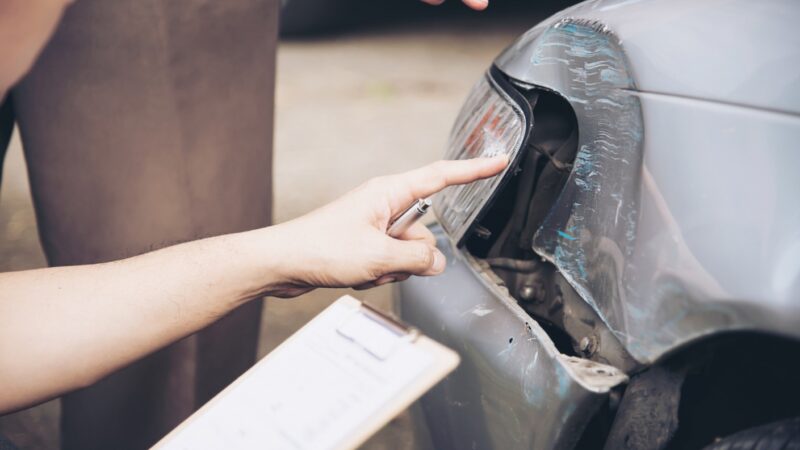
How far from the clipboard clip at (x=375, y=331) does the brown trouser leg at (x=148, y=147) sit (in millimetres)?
752

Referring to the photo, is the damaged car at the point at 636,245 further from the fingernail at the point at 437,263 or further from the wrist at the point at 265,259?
the wrist at the point at 265,259

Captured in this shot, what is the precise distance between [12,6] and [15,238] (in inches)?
101

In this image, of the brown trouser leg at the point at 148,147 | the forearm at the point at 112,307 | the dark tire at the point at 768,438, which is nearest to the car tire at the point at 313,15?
the brown trouser leg at the point at 148,147

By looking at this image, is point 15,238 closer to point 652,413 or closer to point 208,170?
point 208,170

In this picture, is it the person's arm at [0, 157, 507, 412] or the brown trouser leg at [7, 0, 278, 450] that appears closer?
the person's arm at [0, 157, 507, 412]

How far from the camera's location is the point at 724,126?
917 mm

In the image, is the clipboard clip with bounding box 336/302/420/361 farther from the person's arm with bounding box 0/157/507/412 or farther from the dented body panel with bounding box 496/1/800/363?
the dented body panel with bounding box 496/1/800/363

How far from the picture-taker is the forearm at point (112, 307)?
3.74 feet

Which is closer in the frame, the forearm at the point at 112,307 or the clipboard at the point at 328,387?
the clipboard at the point at 328,387

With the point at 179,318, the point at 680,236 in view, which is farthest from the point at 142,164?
the point at 680,236

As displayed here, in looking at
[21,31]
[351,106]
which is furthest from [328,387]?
[351,106]

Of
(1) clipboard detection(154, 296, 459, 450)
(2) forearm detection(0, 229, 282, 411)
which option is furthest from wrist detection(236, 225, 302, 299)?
(1) clipboard detection(154, 296, 459, 450)

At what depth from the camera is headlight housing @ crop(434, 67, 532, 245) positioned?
3.84 feet

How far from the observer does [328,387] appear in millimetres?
983
